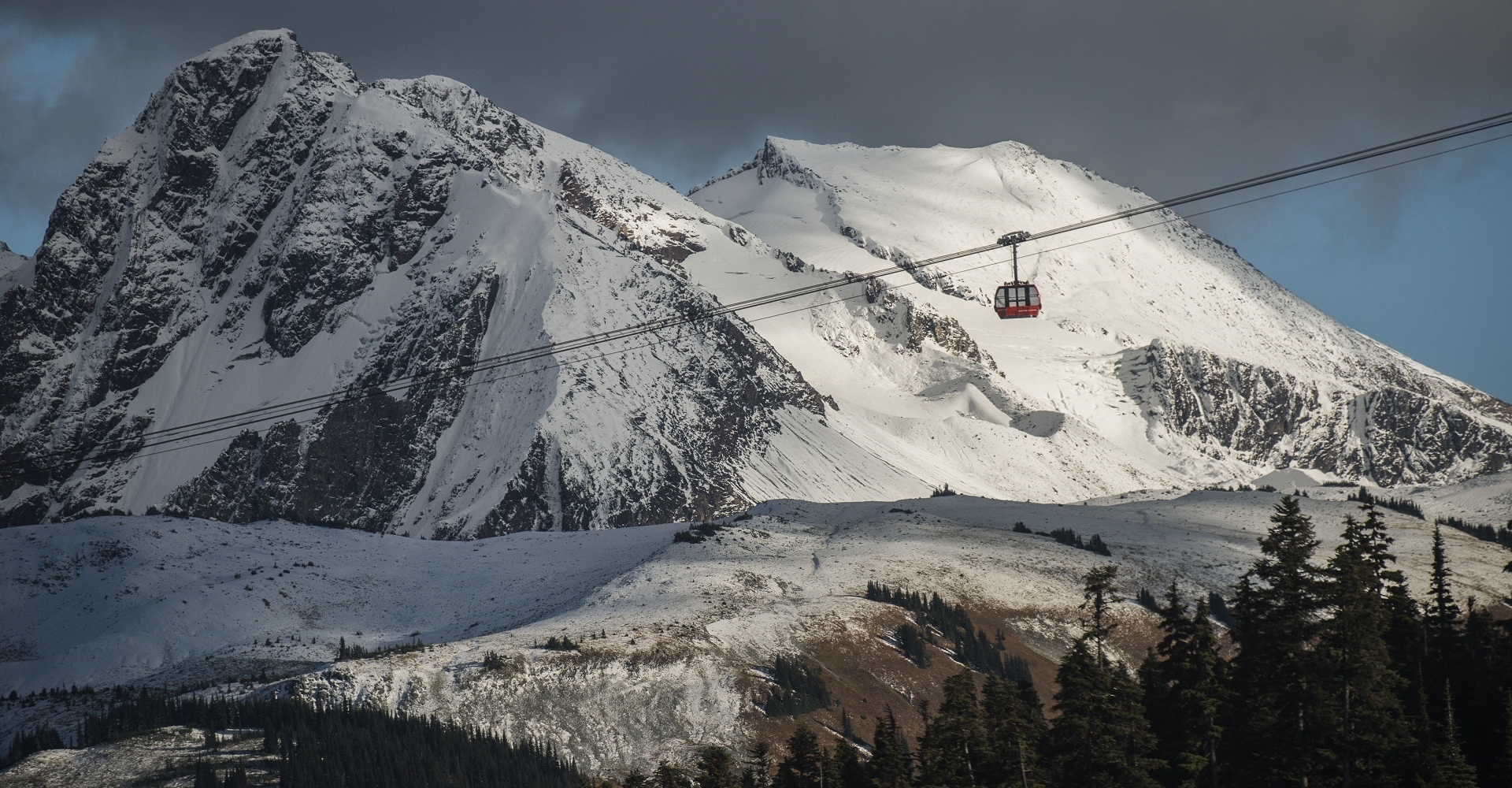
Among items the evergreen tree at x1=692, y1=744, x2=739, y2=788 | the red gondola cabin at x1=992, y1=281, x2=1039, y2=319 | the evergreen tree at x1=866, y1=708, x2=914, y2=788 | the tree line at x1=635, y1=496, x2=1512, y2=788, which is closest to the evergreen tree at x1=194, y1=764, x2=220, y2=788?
the evergreen tree at x1=692, y1=744, x2=739, y2=788

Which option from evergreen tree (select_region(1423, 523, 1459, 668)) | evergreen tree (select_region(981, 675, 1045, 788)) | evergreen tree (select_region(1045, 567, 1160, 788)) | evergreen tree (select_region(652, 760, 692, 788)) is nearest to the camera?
evergreen tree (select_region(1045, 567, 1160, 788))

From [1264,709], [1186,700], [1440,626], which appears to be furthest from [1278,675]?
[1440,626]

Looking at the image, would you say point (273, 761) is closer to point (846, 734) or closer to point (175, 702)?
point (175, 702)

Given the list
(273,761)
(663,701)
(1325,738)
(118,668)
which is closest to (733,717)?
(663,701)

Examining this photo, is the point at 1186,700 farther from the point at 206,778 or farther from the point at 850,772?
the point at 206,778

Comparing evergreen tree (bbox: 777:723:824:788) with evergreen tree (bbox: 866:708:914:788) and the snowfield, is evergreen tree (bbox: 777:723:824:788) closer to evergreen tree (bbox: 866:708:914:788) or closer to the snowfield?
evergreen tree (bbox: 866:708:914:788)

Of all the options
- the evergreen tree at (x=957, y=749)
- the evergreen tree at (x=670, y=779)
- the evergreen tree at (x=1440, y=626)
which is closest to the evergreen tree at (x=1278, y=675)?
the evergreen tree at (x=957, y=749)

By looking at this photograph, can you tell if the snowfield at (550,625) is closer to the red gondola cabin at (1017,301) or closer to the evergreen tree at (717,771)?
the evergreen tree at (717,771)
